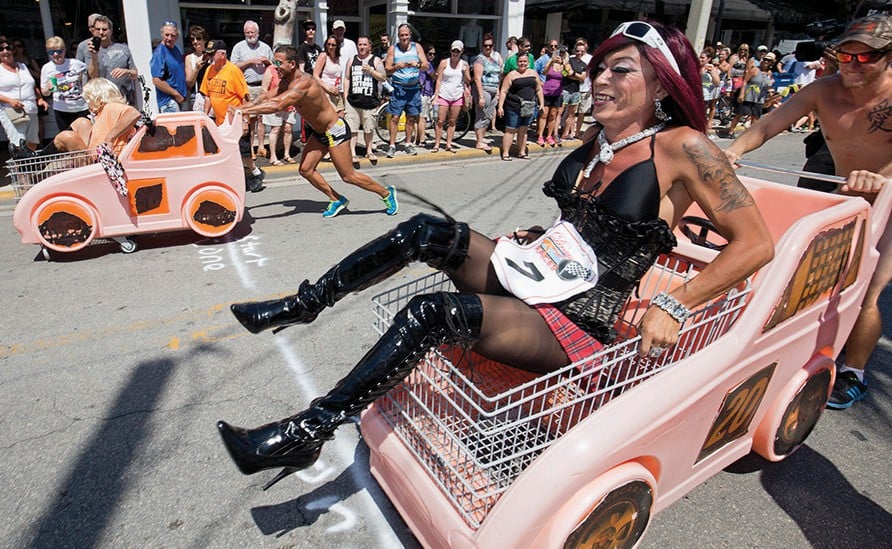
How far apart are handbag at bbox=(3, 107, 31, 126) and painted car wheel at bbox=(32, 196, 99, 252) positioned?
346 centimetres

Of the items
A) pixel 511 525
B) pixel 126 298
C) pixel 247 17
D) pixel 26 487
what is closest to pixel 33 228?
pixel 126 298

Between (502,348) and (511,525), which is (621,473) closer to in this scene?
(511,525)

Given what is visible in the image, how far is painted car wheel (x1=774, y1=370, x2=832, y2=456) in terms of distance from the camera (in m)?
2.66

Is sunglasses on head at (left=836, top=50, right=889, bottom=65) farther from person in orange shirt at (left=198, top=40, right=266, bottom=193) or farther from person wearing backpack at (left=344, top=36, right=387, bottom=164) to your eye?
person wearing backpack at (left=344, top=36, right=387, bottom=164)

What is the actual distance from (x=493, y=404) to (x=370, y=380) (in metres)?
0.57

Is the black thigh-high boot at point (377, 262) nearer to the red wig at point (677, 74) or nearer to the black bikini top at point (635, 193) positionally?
the black bikini top at point (635, 193)

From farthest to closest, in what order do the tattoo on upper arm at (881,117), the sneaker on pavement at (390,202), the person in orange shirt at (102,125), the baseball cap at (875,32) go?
the sneaker on pavement at (390,202), the person in orange shirt at (102,125), the tattoo on upper arm at (881,117), the baseball cap at (875,32)

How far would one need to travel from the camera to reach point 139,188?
5.38 meters

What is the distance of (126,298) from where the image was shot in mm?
4543

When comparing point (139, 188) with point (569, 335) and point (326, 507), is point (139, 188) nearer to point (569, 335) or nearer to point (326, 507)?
point (326, 507)

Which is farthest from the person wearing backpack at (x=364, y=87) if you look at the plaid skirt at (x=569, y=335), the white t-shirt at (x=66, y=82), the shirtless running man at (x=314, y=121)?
the plaid skirt at (x=569, y=335)

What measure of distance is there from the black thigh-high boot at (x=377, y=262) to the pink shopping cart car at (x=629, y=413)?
0.16m

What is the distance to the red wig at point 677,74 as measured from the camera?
2232 mm

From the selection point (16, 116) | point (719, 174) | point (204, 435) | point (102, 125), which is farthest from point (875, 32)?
point (16, 116)
